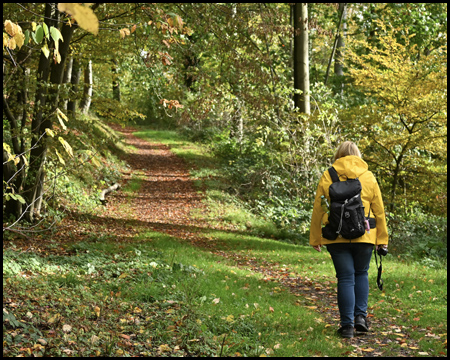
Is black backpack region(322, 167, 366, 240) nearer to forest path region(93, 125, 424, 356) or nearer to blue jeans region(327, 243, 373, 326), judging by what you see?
blue jeans region(327, 243, 373, 326)

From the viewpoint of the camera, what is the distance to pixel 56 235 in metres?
8.77

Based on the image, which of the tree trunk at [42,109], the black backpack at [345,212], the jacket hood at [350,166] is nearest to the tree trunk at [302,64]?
the tree trunk at [42,109]

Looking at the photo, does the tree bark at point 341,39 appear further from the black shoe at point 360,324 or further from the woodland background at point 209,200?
the black shoe at point 360,324

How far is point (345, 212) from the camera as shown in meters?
4.89

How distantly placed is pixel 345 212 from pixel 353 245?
42 cm

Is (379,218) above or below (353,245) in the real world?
above

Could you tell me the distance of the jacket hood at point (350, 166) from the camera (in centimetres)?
507

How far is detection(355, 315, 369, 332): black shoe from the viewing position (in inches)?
205

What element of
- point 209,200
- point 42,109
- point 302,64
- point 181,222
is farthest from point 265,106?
point 42,109

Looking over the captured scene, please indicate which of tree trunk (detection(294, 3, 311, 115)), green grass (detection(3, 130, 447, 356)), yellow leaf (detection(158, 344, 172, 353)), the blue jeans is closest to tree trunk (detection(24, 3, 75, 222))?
green grass (detection(3, 130, 447, 356))

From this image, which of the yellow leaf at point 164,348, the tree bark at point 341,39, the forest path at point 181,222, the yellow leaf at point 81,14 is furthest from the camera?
the tree bark at point 341,39

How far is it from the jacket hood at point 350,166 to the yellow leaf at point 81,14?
390 cm

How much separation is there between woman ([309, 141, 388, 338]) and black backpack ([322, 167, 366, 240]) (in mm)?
91

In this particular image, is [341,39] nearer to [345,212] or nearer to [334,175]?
[334,175]
